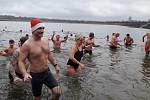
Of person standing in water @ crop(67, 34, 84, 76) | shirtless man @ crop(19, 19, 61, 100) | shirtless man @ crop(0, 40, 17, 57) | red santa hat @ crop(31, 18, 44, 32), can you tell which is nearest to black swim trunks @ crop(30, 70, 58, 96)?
shirtless man @ crop(19, 19, 61, 100)

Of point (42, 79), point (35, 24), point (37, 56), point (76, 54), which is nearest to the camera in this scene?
point (35, 24)

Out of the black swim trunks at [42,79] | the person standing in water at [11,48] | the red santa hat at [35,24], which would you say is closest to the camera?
the red santa hat at [35,24]

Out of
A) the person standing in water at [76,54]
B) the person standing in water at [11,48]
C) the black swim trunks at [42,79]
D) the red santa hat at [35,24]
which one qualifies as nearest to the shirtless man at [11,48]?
the person standing in water at [11,48]

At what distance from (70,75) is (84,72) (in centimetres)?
198

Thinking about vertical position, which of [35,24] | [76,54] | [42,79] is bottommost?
[42,79]

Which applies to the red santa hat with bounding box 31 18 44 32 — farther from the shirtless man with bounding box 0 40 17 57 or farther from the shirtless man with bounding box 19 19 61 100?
the shirtless man with bounding box 0 40 17 57

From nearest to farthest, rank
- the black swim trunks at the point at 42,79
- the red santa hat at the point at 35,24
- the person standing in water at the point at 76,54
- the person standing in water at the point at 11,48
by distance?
the red santa hat at the point at 35,24
the black swim trunks at the point at 42,79
the person standing in water at the point at 76,54
the person standing in water at the point at 11,48

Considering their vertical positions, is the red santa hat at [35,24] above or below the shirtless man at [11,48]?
above

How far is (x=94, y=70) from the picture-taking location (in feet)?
45.7

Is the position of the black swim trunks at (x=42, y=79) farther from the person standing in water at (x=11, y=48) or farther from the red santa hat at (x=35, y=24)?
the person standing in water at (x=11, y=48)

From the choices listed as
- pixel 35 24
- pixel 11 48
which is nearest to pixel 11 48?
pixel 11 48

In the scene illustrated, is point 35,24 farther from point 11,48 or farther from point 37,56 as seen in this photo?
point 11,48

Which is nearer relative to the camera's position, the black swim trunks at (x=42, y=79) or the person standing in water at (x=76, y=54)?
the black swim trunks at (x=42, y=79)

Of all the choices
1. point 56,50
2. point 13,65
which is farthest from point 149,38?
point 13,65
